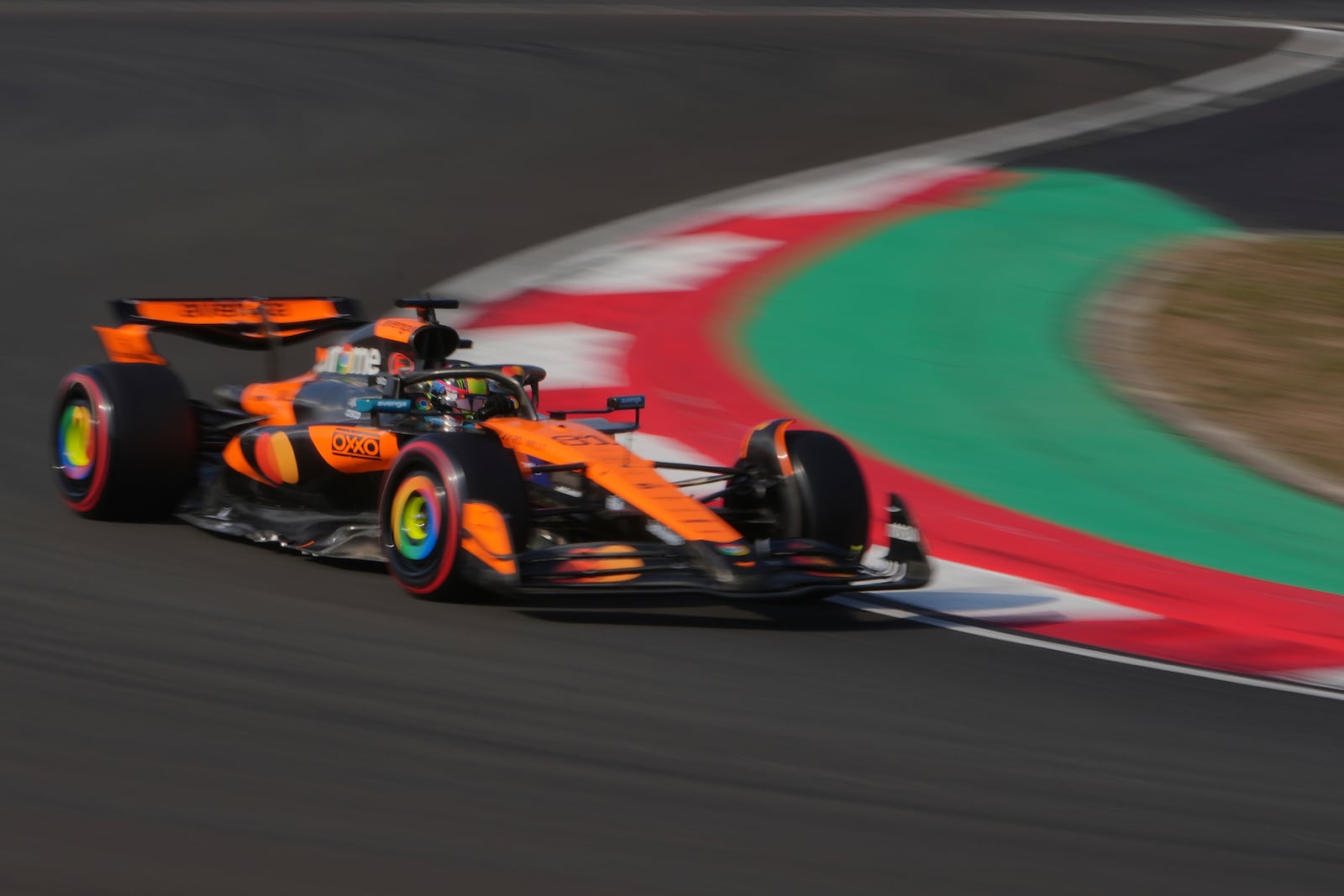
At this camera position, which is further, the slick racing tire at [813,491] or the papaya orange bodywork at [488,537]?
the slick racing tire at [813,491]

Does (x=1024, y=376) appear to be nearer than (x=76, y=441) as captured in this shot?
No

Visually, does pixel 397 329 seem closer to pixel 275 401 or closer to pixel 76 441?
pixel 275 401

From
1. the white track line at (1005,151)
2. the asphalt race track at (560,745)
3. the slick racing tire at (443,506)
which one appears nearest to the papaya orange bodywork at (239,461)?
the asphalt race track at (560,745)

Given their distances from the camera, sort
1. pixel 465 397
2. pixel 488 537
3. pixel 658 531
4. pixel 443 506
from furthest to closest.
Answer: pixel 465 397 → pixel 658 531 → pixel 443 506 → pixel 488 537

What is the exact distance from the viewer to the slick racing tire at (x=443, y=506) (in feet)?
19.5

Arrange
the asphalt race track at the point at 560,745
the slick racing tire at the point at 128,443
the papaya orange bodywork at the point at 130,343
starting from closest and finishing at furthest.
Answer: the asphalt race track at the point at 560,745 < the slick racing tire at the point at 128,443 < the papaya orange bodywork at the point at 130,343

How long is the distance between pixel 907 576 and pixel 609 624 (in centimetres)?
111

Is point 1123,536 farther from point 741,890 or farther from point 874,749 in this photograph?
point 741,890

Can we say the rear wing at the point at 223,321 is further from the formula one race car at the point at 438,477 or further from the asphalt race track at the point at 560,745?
the asphalt race track at the point at 560,745

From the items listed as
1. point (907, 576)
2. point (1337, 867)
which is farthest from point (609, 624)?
point (1337, 867)

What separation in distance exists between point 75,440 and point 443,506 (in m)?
2.27

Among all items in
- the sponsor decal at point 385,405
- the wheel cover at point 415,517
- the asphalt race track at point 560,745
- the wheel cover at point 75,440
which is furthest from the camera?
the wheel cover at point 75,440

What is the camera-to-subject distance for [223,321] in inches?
316

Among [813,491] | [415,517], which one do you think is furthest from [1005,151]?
[415,517]
